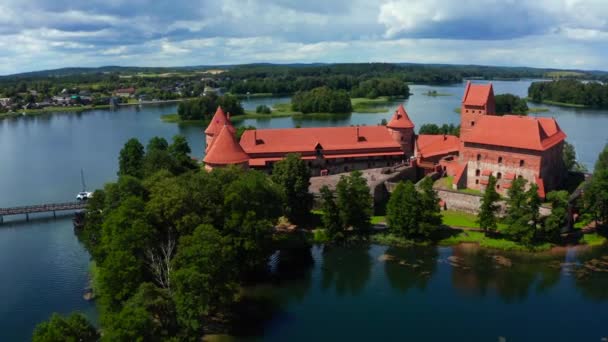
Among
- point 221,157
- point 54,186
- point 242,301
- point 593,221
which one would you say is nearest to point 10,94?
point 54,186

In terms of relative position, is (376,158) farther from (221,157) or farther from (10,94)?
(10,94)

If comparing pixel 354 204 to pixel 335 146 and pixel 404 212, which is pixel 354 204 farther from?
pixel 335 146

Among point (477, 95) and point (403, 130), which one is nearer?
point (477, 95)

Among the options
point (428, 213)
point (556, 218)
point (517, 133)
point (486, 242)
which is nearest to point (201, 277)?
point (428, 213)

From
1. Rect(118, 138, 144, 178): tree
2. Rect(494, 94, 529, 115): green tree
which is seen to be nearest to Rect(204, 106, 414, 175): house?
Rect(118, 138, 144, 178): tree

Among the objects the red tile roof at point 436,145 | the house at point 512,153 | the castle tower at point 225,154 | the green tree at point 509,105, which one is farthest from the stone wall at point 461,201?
the green tree at point 509,105

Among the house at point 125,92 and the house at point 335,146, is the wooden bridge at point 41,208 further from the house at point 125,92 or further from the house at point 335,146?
the house at point 125,92
